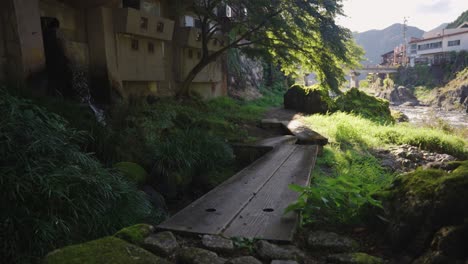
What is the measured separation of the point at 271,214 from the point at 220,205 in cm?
54

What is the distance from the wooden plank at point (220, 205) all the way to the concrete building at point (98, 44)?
13.0 ft

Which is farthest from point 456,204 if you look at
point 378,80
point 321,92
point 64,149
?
point 378,80

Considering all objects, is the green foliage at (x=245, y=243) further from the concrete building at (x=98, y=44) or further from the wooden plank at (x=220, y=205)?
the concrete building at (x=98, y=44)

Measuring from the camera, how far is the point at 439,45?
55500 mm

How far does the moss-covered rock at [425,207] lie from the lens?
2.14 meters

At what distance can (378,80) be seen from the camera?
2286 inches

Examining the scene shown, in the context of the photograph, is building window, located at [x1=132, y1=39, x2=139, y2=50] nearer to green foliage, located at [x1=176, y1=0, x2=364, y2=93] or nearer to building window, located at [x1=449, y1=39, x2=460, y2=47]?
green foliage, located at [x1=176, y1=0, x2=364, y2=93]

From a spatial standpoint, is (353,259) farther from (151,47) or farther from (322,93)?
(322,93)

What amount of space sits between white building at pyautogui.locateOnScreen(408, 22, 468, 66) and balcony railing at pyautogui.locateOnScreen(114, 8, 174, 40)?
49469 millimetres

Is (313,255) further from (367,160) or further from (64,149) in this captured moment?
(367,160)

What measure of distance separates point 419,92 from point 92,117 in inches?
1965

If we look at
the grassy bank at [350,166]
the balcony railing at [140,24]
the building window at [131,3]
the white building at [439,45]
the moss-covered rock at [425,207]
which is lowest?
the grassy bank at [350,166]

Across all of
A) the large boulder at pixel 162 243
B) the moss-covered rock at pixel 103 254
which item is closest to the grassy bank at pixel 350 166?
the large boulder at pixel 162 243

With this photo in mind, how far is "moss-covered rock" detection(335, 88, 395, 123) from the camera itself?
1576cm
